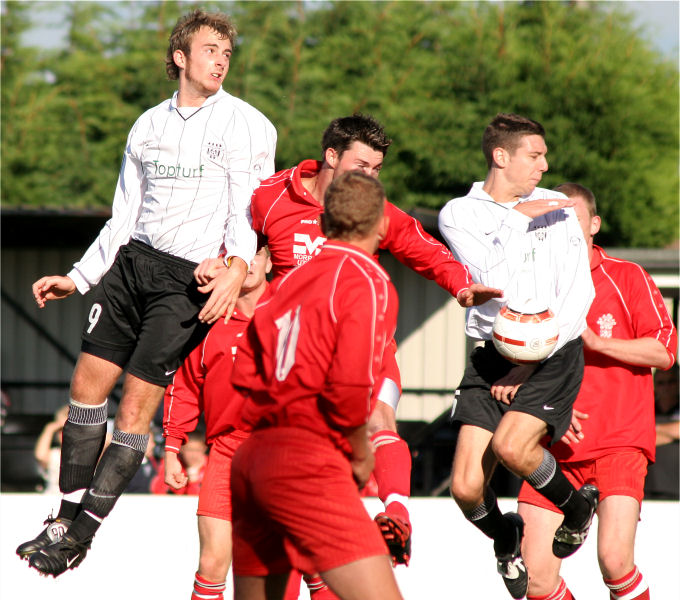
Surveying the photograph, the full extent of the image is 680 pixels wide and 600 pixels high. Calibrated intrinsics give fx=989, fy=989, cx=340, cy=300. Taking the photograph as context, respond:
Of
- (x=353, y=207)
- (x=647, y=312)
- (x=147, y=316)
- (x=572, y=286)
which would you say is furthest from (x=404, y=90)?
(x=353, y=207)

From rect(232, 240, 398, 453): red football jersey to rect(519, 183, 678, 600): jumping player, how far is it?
7.33ft

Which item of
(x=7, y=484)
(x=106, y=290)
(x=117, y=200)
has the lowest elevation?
(x=7, y=484)

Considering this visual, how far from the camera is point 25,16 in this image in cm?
2334

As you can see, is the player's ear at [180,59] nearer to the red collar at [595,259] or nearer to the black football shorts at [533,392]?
the black football shorts at [533,392]

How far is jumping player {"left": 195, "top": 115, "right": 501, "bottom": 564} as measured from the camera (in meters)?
4.84

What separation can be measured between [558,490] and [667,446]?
4.85 m

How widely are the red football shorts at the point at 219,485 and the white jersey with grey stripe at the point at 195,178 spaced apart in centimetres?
93

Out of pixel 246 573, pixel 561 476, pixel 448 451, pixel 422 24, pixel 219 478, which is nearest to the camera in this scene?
pixel 246 573

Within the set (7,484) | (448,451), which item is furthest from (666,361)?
(7,484)

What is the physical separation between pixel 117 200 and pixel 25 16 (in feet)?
66.2

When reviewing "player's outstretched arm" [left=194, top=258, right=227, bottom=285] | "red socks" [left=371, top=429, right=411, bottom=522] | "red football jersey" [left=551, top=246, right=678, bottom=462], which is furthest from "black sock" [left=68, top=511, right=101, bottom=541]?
"red football jersey" [left=551, top=246, right=678, bottom=462]

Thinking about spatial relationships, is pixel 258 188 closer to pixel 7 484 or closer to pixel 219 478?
pixel 219 478

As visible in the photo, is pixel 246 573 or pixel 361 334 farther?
pixel 246 573

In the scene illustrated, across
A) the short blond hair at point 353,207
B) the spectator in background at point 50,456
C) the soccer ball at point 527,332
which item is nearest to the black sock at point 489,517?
the soccer ball at point 527,332
